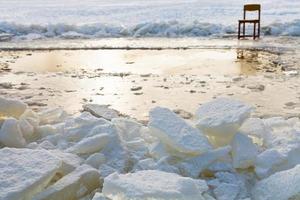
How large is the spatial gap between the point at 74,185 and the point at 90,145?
51 centimetres

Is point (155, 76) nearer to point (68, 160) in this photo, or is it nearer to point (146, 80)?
point (146, 80)

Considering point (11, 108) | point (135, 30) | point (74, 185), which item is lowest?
point (135, 30)

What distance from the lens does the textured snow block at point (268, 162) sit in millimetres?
3303

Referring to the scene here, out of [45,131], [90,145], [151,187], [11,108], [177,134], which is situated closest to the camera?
[151,187]

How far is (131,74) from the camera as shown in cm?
807

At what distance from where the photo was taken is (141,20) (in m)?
23.2

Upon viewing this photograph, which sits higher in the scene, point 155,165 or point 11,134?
point 11,134

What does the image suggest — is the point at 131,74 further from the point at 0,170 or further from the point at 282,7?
the point at 282,7

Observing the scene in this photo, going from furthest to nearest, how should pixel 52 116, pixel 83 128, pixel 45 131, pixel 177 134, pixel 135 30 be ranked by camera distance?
pixel 135 30 < pixel 52 116 < pixel 45 131 < pixel 83 128 < pixel 177 134

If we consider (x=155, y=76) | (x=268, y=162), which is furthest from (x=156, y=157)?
(x=155, y=76)

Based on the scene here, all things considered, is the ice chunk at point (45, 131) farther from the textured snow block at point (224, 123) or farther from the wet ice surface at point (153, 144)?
the textured snow block at point (224, 123)

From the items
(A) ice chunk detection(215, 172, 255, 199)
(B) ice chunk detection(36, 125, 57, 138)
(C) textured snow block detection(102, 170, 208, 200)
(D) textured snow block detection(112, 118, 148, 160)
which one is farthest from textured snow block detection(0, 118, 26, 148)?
(A) ice chunk detection(215, 172, 255, 199)

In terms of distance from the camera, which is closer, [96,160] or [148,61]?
[96,160]

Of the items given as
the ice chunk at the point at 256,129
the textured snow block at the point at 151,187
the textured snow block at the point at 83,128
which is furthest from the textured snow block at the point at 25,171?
the ice chunk at the point at 256,129
